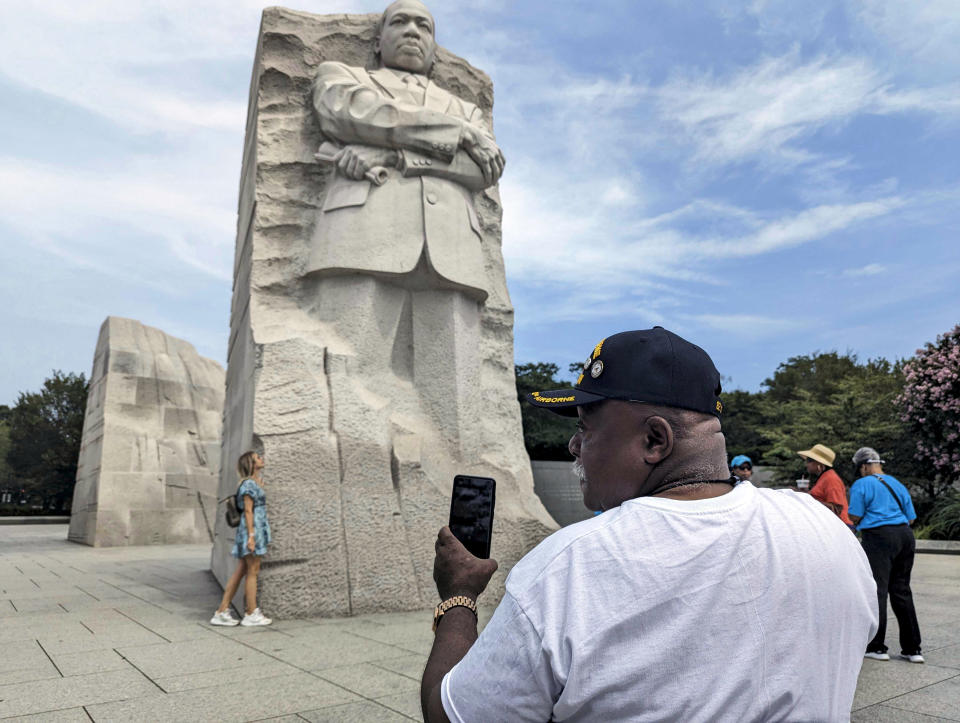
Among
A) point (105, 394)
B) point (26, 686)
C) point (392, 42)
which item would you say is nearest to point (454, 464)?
point (26, 686)

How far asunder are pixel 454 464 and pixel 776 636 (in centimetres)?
482

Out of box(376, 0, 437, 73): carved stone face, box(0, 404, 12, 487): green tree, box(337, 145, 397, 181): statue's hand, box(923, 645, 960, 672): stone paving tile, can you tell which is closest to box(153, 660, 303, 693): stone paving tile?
box(923, 645, 960, 672): stone paving tile

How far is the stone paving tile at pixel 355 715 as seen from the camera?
9.49ft

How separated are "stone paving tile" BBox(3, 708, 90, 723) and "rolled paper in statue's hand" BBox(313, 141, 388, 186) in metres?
4.10

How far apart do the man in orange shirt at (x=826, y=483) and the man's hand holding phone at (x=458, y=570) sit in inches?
161

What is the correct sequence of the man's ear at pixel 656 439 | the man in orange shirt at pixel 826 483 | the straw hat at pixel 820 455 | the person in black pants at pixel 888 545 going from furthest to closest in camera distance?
the straw hat at pixel 820 455, the man in orange shirt at pixel 826 483, the person in black pants at pixel 888 545, the man's ear at pixel 656 439

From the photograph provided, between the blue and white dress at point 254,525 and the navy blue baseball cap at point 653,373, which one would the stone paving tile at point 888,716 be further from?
the blue and white dress at point 254,525

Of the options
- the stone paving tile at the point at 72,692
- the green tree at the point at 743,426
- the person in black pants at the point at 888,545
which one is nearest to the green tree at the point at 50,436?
the green tree at the point at 743,426

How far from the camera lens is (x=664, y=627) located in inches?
40.4

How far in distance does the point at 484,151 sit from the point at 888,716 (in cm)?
474

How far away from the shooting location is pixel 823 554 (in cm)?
112

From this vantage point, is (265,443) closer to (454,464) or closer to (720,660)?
(454,464)

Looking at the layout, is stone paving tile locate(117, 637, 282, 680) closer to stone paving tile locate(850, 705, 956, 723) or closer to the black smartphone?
the black smartphone

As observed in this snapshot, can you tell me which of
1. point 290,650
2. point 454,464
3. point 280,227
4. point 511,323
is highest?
point 280,227
